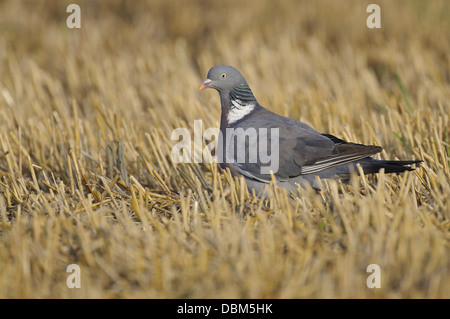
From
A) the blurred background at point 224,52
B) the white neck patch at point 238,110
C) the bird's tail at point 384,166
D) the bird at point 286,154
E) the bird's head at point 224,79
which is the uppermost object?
the blurred background at point 224,52

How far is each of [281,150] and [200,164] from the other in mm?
999

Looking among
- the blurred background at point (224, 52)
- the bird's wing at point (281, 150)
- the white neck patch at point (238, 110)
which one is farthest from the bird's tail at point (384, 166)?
the blurred background at point (224, 52)

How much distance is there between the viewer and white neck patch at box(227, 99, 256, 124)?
11.6ft

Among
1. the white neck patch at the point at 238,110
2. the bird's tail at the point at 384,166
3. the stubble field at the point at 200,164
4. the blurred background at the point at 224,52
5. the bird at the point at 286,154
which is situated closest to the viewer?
the stubble field at the point at 200,164

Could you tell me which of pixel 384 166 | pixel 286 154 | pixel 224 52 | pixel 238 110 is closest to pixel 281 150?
pixel 286 154

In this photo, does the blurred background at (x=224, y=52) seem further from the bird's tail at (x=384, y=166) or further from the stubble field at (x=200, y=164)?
the bird's tail at (x=384, y=166)

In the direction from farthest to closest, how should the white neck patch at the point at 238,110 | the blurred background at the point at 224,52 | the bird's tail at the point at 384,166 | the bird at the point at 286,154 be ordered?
1. the blurred background at the point at 224,52
2. the white neck patch at the point at 238,110
3. the bird at the point at 286,154
4. the bird's tail at the point at 384,166

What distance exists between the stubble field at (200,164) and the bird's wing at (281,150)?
6.0 inches

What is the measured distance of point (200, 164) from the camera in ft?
13.5

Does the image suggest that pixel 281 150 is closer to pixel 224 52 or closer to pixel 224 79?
pixel 224 79

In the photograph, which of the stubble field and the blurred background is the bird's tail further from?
the blurred background

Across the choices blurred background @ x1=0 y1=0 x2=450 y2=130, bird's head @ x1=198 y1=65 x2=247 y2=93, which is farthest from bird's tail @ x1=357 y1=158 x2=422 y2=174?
blurred background @ x1=0 y1=0 x2=450 y2=130

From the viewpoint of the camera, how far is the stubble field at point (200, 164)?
239cm
